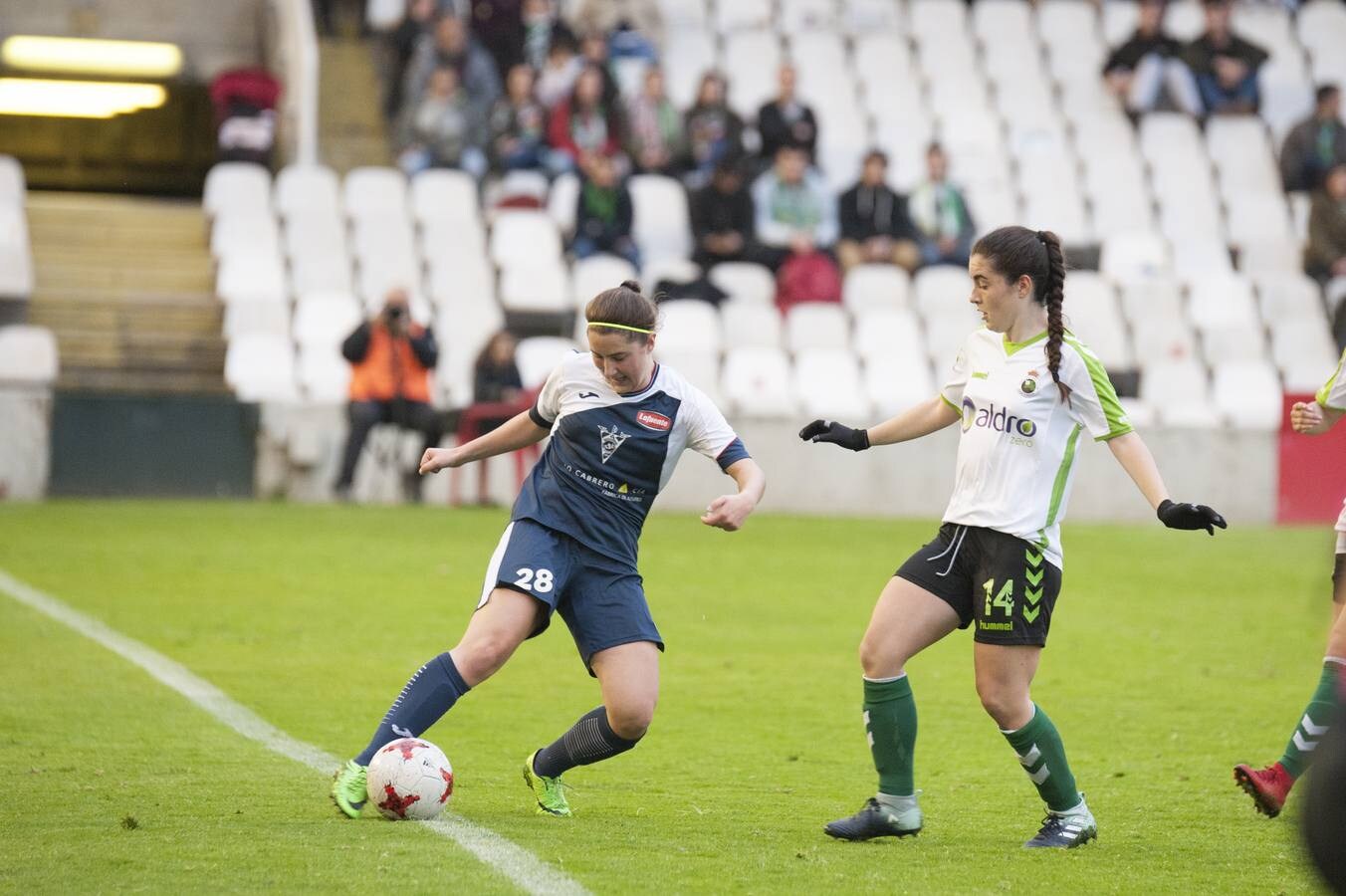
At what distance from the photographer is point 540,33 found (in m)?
20.6

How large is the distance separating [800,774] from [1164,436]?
1149 cm

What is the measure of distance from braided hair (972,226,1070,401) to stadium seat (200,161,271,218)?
14.3m

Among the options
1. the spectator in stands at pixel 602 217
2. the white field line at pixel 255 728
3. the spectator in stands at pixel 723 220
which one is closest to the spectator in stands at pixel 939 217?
the spectator in stands at pixel 723 220

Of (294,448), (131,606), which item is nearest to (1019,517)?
(131,606)

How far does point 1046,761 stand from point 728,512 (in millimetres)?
1237

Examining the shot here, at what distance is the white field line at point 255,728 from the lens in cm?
497

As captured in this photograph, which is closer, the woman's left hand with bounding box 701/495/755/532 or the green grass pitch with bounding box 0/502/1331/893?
the green grass pitch with bounding box 0/502/1331/893

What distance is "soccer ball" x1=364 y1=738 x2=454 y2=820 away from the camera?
18.3ft

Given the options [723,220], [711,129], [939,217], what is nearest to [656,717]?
[723,220]

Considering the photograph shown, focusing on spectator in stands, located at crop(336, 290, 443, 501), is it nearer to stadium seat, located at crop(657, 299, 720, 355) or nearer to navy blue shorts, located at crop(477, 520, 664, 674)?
stadium seat, located at crop(657, 299, 720, 355)

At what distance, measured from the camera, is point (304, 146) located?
20062mm

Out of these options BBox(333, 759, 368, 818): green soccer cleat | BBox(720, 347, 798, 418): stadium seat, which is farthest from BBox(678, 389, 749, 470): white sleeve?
BBox(720, 347, 798, 418): stadium seat

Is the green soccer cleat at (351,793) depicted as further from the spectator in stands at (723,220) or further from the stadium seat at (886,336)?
the spectator in stands at (723,220)

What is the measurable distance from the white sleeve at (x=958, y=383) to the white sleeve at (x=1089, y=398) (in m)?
0.31
